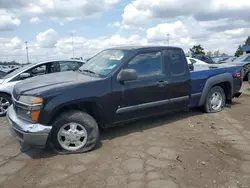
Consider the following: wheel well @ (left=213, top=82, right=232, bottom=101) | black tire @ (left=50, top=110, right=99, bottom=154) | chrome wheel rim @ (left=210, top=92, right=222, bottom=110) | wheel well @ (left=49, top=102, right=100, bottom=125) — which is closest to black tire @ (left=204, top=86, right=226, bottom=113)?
chrome wheel rim @ (left=210, top=92, right=222, bottom=110)

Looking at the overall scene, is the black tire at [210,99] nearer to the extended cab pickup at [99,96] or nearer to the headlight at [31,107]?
the extended cab pickup at [99,96]

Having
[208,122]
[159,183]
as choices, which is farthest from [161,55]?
[159,183]

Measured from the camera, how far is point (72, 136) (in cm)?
399

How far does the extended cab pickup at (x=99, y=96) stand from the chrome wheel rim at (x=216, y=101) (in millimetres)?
810

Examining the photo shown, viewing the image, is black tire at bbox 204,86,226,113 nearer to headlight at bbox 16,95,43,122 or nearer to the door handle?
the door handle

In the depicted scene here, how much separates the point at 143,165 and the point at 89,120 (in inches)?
45.5

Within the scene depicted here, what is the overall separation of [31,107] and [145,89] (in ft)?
6.76

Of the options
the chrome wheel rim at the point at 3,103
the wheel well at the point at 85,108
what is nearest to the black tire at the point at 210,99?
the wheel well at the point at 85,108

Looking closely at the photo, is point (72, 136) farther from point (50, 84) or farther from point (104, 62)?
point (104, 62)

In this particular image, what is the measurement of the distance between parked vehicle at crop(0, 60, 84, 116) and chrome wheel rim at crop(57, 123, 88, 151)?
11.3 ft

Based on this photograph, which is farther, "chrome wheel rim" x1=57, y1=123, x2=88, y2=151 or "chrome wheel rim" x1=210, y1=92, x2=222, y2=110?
"chrome wheel rim" x1=210, y1=92, x2=222, y2=110

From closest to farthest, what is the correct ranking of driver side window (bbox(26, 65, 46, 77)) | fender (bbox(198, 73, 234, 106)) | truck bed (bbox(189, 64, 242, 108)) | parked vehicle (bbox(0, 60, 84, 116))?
truck bed (bbox(189, 64, 242, 108)) < fender (bbox(198, 73, 234, 106)) < parked vehicle (bbox(0, 60, 84, 116)) < driver side window (bbox(26, 65, 46, 77))

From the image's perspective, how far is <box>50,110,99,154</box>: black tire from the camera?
3877 millimetres

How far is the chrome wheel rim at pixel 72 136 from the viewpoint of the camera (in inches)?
155
